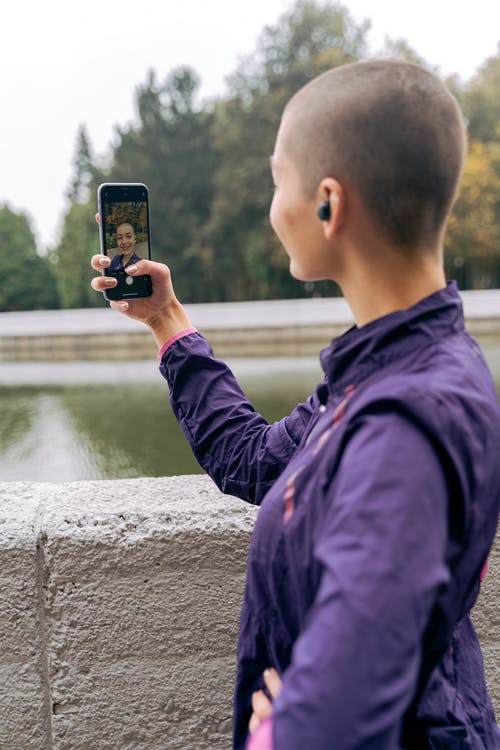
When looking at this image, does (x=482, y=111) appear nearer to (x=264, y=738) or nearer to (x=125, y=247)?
(x=125, y=247)

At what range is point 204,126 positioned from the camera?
27188mm

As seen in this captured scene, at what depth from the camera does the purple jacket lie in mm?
735

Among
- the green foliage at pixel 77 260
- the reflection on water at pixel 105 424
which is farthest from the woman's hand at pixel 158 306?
the green foliage at pixel 77 260

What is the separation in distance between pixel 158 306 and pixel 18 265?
13.0 meters

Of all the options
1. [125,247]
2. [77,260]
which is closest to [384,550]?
[125,247]

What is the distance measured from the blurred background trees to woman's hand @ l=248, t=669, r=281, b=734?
18.2 metres

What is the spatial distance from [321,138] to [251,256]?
927 inches

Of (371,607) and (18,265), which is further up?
(371,607)

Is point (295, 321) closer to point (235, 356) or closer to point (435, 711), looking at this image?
point (235, 356)

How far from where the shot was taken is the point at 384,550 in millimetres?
744

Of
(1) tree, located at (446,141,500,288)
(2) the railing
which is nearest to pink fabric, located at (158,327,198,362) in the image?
(2) the railing

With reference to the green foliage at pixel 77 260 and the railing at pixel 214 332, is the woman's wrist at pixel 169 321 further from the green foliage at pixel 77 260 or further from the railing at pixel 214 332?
the green foliage at pixel 77 260

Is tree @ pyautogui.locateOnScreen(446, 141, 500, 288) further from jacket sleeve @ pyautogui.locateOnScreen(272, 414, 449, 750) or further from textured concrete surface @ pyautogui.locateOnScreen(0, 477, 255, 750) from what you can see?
jacket sleeve @ pyautogui.locateOnScreen(272, 414, 449, 750)

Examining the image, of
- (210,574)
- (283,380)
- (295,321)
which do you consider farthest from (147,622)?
(295,321)
